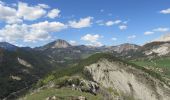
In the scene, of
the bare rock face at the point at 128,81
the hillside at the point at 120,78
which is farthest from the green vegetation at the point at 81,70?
the bare rock face at the point at 128,81

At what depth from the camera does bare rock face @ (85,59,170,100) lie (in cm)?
10611

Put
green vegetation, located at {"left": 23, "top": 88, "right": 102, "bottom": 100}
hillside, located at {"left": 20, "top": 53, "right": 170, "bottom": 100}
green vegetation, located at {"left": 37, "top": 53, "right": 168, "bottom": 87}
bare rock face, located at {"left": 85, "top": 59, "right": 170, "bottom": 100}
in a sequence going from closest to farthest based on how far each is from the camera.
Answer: green vegetation, located at {"left": 23, "top": 88, "right": 102, "bottom": 100} → green vegetation, located at {"left": 37, "top": 53, "right": 168, "bottom": 87} → hillside, located at {"left": 20, "top": 53, "right": 170, "bottom": 100} → bare rock face, located at {"left": 85, "top": 59, "right": 170, "bottom": 100}

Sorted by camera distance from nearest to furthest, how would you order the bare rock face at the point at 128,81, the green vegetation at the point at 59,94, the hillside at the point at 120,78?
1. the green vegetation at the point at 59,94
2. the hillside at the point at 120,78
3. the bare rock face at the point at 128,81

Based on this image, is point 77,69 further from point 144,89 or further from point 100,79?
point 144,89

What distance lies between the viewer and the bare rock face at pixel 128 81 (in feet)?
348

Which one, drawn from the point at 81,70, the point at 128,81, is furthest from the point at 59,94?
the point at 128,81

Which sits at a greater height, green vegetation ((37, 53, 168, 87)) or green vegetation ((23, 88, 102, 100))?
green vegetation ((37, 53, 168, 87))

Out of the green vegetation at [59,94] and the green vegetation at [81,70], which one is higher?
the green vegetation at [81,70]

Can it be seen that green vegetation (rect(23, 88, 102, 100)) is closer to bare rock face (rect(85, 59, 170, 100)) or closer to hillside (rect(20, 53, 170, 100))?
hillside (rect(20, 53, 170, 100))

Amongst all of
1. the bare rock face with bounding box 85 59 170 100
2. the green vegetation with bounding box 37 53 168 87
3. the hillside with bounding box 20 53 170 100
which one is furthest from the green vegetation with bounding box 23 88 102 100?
the bare rock face with bounding box 85 59 170 100

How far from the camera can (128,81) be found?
108562 mm

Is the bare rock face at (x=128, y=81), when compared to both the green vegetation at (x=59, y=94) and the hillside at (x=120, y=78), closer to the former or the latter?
the hillside at (x=120, y=78)

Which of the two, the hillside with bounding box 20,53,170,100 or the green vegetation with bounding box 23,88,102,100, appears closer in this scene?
the green vegetation with bounding box 23,88,102,100

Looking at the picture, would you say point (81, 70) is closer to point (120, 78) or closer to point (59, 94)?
point (120, 78)
